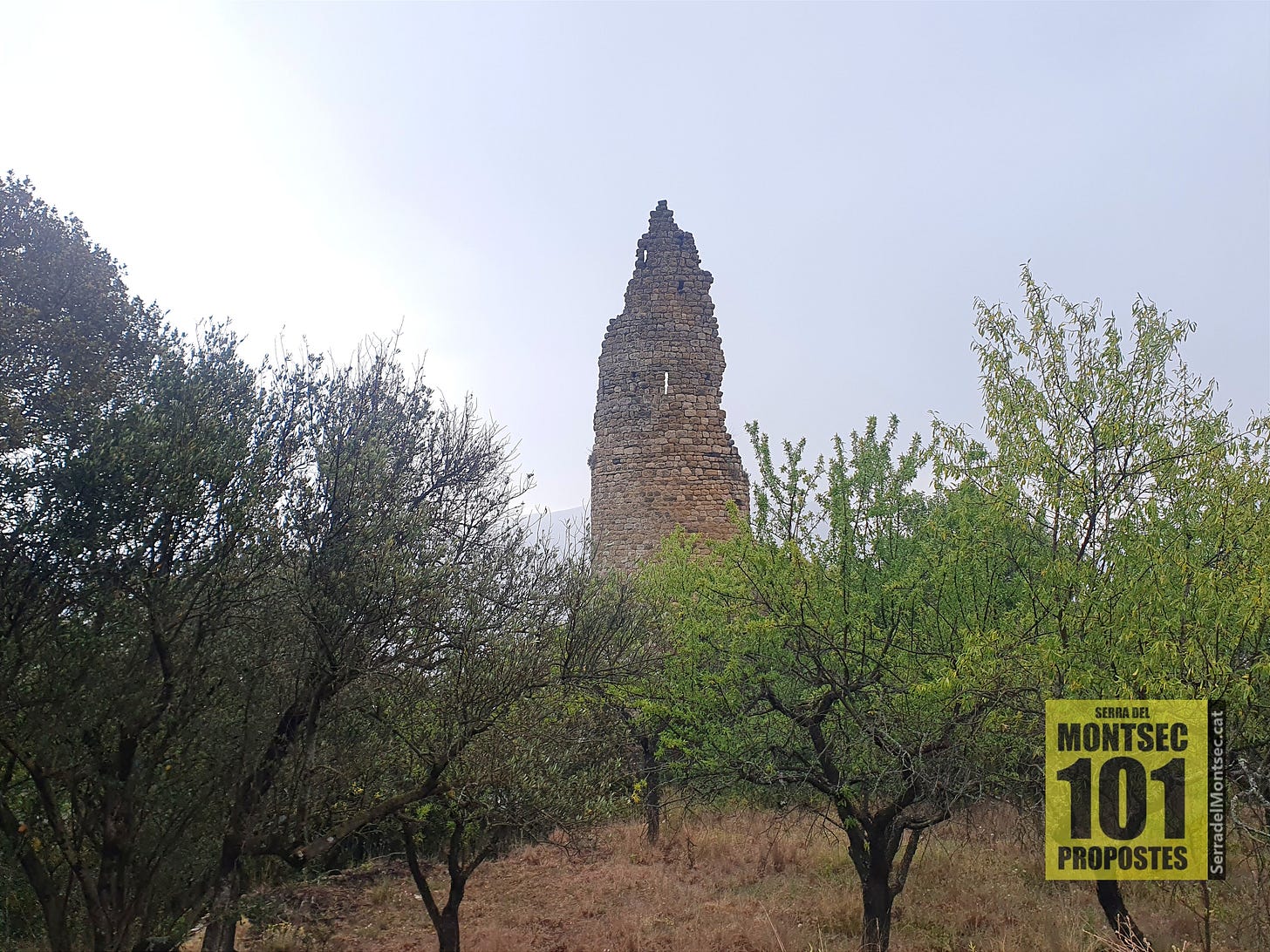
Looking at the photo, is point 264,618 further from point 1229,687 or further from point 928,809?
point 1229,687

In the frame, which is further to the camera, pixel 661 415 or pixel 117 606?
pixel 661 415

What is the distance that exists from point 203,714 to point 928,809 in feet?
22.3

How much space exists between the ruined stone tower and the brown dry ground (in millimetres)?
6074

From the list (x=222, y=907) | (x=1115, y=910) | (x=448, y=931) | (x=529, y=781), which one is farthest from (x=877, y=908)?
(x=222, y=907)

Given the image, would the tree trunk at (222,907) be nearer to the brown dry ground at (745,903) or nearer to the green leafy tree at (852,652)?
the brown dry ground at (745,903)

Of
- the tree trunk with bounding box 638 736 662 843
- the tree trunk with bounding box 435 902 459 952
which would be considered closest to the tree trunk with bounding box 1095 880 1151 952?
the tree trunk with bounding box 435 902 459 952

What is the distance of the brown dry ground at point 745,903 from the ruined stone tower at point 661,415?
6074mm

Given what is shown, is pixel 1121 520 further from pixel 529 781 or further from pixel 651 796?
pixel 651 796

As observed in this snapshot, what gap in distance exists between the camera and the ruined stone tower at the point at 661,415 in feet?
60.3

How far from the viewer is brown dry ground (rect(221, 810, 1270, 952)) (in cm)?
983

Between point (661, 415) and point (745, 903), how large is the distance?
398 inches

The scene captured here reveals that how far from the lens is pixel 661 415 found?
1878 centimetres

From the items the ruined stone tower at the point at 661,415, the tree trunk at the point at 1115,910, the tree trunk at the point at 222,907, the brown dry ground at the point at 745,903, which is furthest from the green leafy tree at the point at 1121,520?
the ruined stone tower at the point at 661,415

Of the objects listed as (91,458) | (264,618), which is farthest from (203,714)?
(91,458)
